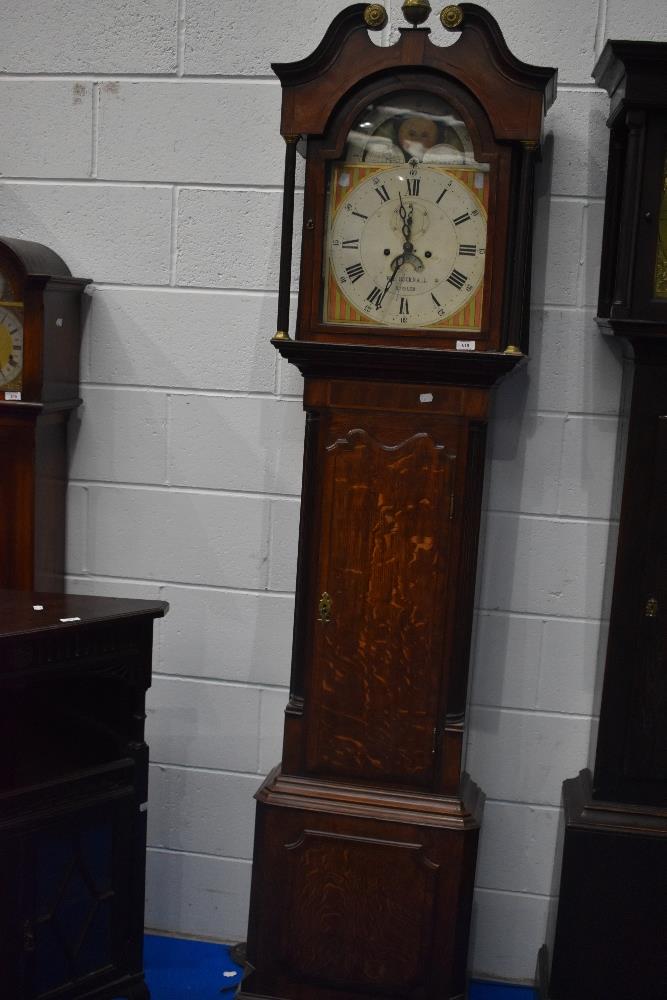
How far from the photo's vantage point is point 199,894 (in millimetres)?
2699

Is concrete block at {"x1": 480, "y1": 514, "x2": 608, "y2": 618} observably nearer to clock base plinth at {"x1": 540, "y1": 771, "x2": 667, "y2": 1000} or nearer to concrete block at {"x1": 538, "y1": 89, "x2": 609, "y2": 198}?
clock base plinth at {"x1": 540, "y1": 771, "x2": 667, "y2": 1000}

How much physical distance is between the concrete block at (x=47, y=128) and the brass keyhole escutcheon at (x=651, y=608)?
1595 mm

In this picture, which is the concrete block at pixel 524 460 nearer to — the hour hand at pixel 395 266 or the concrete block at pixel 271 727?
the hour hand at pixel 395 266

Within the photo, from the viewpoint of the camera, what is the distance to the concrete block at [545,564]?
246 cm

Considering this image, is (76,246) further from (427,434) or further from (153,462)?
(427,434)

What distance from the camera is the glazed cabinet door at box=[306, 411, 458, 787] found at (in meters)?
2.17

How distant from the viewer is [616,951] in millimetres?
2287

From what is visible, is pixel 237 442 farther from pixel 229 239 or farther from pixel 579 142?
pixel 579 142

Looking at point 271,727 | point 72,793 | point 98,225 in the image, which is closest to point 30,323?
point 98,225

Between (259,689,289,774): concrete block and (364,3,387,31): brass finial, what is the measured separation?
1481 mm

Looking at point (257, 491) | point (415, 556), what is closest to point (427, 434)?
point (415, 556)

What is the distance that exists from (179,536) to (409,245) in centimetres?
93

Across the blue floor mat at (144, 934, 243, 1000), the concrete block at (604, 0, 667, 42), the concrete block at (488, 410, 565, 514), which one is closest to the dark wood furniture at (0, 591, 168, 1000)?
the blue floor mat at (144, 934, 243, 1000)

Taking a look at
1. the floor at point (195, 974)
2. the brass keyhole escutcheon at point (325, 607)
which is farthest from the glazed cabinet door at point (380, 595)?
the floor at point (195, 974)
